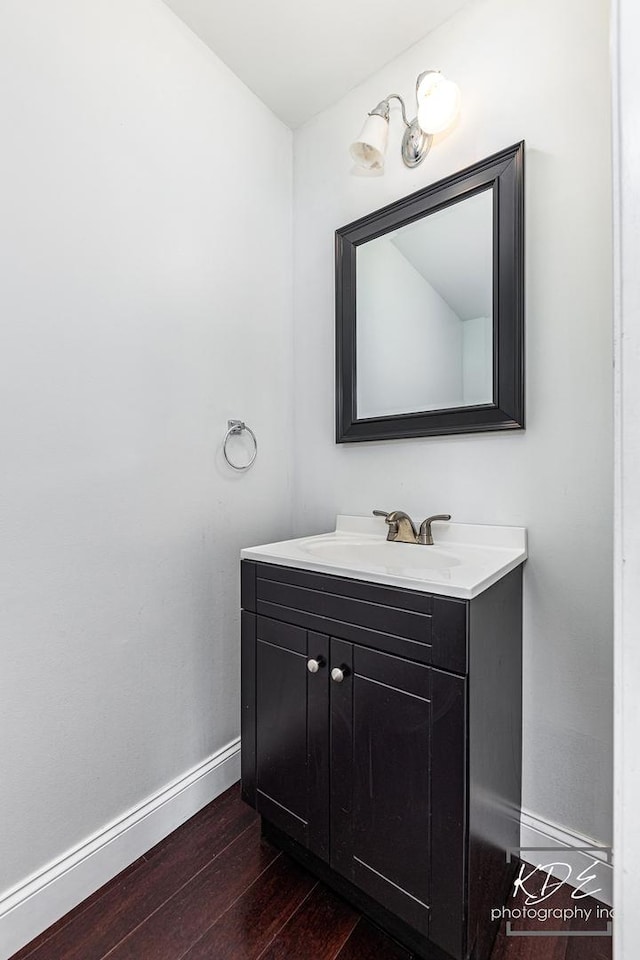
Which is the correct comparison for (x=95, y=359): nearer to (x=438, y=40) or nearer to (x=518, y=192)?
(x=518, y=192)

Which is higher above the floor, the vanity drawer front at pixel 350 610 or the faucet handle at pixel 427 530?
the faucet handle at pixel 427 530

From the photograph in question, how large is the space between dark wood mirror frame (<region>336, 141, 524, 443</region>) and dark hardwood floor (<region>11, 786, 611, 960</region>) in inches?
49.8

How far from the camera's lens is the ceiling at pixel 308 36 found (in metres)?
1.38

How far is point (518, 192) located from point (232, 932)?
1.98 meters

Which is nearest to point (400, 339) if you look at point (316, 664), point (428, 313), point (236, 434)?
point (428, 313)

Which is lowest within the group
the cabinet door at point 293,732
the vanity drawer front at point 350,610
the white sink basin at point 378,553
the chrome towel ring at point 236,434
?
the cabinet door at point 293,732

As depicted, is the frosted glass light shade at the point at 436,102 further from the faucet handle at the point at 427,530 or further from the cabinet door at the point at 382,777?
the cabinet door at the point at 382,777

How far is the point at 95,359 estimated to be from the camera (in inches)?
46.9

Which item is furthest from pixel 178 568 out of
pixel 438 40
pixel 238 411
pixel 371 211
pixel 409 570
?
pixel 438 40

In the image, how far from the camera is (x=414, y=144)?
1.46 meters

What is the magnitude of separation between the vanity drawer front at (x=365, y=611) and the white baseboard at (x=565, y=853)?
0.75m

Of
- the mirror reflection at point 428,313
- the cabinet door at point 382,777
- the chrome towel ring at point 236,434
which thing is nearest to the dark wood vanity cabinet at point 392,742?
the cabinet door at point 382,777

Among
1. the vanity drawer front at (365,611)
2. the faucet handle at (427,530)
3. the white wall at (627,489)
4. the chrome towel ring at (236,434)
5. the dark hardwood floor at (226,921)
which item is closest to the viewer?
the white wall at (627,489)

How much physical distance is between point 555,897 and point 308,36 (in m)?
2.58
